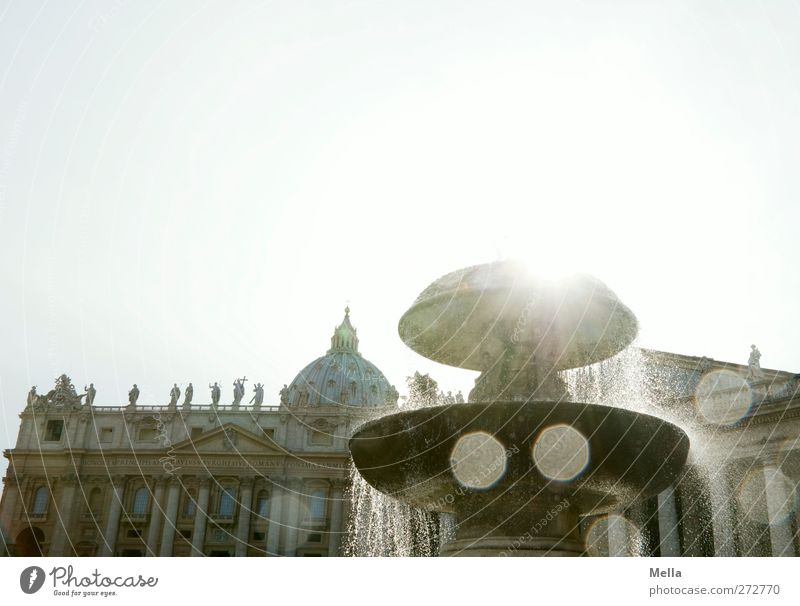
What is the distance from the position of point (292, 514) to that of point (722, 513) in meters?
33.9

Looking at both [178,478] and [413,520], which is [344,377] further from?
[413,520]

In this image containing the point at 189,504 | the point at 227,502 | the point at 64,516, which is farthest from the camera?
the point at 227,502

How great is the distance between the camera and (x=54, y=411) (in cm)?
5750

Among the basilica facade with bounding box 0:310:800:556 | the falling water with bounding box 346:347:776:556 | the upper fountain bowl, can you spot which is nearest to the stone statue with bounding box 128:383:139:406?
the basilica facade with bounding box 0:310:800:556

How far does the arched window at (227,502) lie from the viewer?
178 feet

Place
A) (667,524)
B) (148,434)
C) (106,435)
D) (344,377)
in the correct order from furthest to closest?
(344,377) < (106,435) < (148,434) < (667,524)

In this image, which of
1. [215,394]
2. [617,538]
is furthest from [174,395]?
[617,538]

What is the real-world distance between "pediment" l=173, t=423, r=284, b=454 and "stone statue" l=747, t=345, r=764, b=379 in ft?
114

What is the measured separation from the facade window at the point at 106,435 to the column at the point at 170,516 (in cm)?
578

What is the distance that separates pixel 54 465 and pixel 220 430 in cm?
1311

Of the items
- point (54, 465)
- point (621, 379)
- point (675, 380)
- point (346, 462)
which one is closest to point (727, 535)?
point (675, 380)

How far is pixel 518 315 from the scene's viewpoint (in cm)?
930

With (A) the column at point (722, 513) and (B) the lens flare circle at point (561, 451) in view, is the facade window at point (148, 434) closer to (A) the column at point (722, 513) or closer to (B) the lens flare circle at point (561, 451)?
(A) the column at point (722, 513)

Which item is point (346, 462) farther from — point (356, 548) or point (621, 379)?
point (621, 379)
